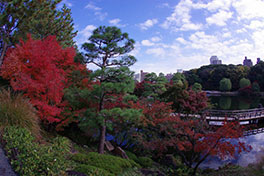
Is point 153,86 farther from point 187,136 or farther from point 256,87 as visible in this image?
point 256,87

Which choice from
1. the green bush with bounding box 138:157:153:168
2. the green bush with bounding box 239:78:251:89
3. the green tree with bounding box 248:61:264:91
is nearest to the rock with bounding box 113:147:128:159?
the green bush with bounding box 138:157:153:168

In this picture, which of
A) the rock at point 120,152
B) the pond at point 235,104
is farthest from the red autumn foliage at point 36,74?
the pond at point 235,104

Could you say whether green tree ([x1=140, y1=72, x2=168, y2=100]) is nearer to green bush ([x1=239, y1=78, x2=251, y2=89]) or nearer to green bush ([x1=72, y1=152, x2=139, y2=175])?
green bush ([x1=72, y1=152, x2=139, y2=175])

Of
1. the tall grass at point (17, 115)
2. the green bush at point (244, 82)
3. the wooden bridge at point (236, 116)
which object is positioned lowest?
the wooden bridge at point (236, 116)

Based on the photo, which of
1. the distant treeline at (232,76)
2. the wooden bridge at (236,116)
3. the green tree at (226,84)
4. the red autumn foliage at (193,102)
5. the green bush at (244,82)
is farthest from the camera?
the green tree at (226,84)

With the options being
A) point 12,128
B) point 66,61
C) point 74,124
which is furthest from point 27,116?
point 74,124

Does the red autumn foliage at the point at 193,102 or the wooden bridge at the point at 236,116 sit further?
the wooden bridge at the point at 236,116

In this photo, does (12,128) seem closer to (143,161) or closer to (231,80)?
(143,161)

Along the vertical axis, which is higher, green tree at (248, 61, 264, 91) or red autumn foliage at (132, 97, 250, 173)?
green tree at (248, 61, 264, 91)

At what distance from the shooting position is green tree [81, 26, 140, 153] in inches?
271

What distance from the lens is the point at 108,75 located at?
7.20m

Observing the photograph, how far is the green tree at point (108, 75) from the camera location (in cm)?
689

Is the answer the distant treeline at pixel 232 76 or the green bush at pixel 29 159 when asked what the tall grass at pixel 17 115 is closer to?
the green bush at pixel 29 159

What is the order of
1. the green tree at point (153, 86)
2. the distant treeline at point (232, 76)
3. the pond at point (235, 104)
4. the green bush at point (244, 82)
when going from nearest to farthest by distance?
the green tree at point (153, 86) < the pond at point (235, 104) < the green bush at point (244, 82) < the distant treeline at point (232, 76)
